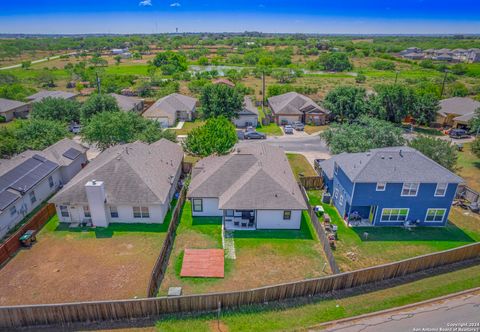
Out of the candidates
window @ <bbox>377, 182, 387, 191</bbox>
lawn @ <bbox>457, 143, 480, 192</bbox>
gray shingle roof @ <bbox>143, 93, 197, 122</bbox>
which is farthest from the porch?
gray shingle roof @ <bbox>143, 93, 197, 122</bbox>

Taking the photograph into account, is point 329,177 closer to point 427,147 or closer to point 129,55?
point 427,147

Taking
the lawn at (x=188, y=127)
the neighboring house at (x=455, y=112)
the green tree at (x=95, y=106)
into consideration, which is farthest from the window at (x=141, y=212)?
the neighboring house at (x=455, y=112)

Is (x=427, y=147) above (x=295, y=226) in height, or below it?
above

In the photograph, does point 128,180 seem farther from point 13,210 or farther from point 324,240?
point 324,240

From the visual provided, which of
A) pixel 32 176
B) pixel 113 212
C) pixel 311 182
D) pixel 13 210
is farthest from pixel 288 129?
pixel 13 210

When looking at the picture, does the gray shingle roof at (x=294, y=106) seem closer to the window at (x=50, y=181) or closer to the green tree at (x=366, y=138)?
the green tree at (x=366, y=138)

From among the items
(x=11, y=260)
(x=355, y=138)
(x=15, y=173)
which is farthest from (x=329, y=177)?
(x=15, y=173)
